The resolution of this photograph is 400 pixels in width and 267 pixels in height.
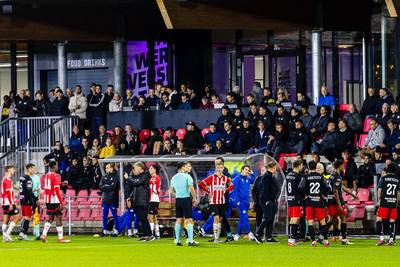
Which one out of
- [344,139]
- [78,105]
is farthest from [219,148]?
[78,105]

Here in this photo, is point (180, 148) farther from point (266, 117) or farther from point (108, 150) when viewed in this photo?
point (108, 150)

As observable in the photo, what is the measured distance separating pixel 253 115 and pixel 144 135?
12.1 feet

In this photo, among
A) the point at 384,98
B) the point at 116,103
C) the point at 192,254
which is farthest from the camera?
the point at 116,103

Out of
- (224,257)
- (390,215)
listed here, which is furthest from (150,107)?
(224,257)

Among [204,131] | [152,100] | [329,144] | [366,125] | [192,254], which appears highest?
[152,100]

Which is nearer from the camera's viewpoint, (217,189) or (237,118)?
(217,189)

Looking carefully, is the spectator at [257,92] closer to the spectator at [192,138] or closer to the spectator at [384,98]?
the spectator at [192,138]

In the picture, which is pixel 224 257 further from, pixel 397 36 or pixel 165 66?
pixel 165 66

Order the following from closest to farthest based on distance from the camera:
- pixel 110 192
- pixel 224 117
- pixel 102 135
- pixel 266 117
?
pixel 110 192 < pixel 266 117 < pixel 224 117 < pixel 102 135

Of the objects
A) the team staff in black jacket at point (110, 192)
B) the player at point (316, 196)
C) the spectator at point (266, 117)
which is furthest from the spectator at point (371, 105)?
the player at point (316, 196)

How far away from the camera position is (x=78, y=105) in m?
43.5

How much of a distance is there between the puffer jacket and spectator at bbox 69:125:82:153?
7.71 metres

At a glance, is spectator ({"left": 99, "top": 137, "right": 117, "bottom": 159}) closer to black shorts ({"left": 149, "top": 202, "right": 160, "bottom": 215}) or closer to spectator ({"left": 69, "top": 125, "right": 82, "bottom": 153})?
spectator ({"left": 69, "top": 125, "right": 82, "bottom": 153})

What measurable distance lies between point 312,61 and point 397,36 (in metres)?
2.95
